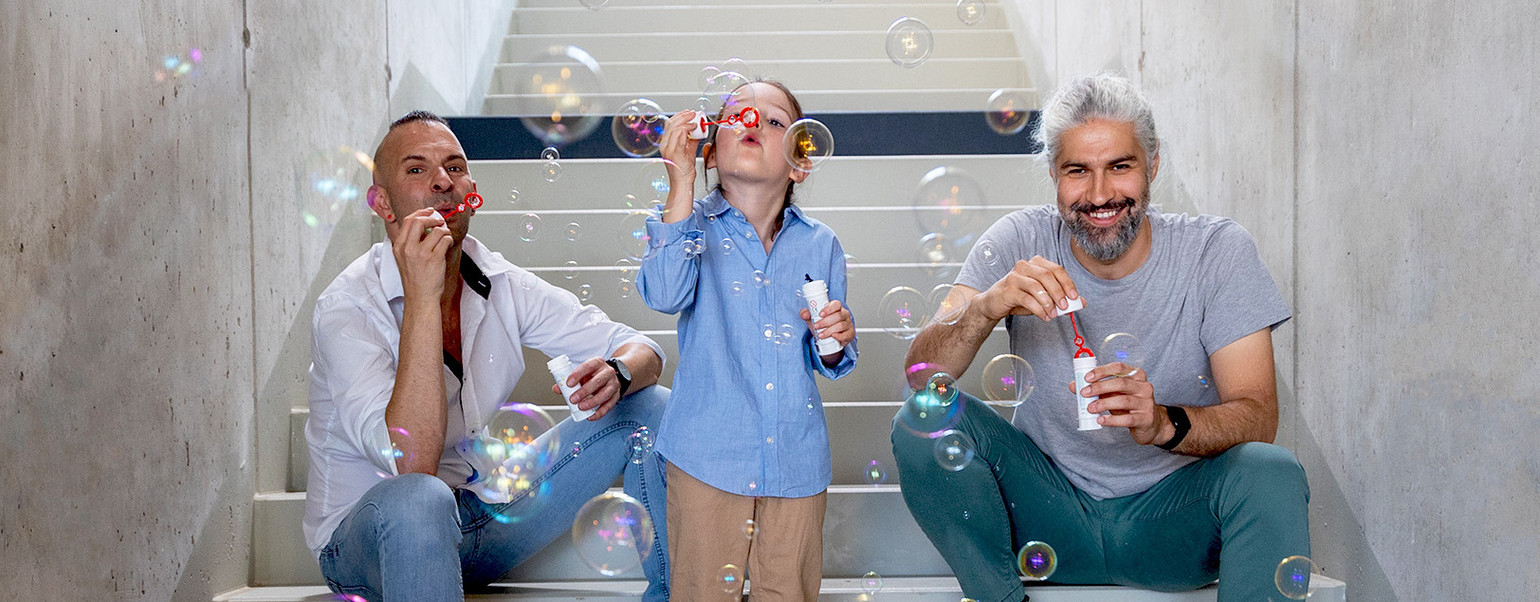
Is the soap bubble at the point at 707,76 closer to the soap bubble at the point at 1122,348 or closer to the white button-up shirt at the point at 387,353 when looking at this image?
the white button-up shirt at the point at 387,353

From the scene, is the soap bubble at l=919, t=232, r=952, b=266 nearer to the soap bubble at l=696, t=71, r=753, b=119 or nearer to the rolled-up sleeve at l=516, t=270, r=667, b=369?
the soap bubble at l=696, t=71, r=753, b=119

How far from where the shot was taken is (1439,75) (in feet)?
6.36

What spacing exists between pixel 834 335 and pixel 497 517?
2.45ft

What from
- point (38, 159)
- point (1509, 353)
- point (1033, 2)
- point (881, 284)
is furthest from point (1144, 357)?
point (1033, 2)

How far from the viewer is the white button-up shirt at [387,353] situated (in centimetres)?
199

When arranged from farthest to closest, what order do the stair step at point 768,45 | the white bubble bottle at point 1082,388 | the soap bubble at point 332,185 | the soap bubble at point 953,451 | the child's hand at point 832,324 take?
the stair step at point 768,45 < the soap bubble at point 332,185 < the soap bubble at point 953,451 < the child's hand at point 832,324 < the white bubble bottle at point 1082,388

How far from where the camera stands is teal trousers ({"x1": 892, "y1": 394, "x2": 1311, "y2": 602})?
196cm

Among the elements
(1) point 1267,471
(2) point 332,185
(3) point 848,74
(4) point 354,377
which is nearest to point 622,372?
(4) point 354,377

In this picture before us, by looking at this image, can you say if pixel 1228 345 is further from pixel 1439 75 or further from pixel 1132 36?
pixel 1132 36

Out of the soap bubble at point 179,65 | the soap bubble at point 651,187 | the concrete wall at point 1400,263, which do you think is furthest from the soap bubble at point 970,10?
the soap bubble at point 179,65

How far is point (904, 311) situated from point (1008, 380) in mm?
294

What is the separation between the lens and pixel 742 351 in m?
2.03

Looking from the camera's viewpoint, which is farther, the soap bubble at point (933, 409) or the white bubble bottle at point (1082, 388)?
the soap bubble at point (933, 409)

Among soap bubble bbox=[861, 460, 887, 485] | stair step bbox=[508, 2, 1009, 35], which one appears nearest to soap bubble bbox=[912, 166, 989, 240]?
soap bubble bbox=[861, 460, 887, 485]
